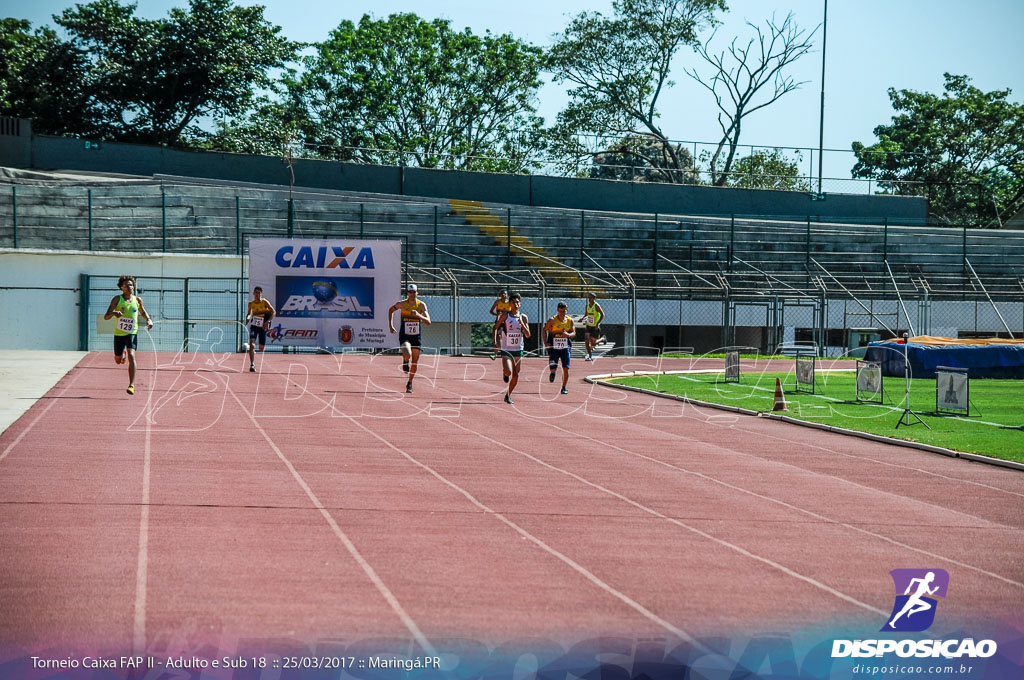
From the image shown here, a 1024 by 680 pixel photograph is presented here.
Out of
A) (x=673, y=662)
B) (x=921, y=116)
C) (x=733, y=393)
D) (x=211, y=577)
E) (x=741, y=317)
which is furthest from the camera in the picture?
(x=921, y=116)

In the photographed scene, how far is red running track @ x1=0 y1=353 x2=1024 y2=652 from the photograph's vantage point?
6625 mm

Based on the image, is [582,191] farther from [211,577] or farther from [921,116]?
[211,577]

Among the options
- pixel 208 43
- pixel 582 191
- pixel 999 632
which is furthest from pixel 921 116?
pixel 999 632

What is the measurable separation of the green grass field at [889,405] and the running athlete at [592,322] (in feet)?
9.46

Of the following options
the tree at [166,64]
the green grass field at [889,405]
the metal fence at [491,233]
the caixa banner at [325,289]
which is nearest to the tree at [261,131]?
the tree at [166,64]

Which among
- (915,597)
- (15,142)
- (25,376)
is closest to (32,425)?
(25,376)

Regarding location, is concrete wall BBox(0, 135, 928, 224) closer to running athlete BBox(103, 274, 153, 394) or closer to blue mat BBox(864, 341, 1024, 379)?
blue mat BBox(864, 341, 1024, 379)

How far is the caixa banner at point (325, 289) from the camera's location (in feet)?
97.6

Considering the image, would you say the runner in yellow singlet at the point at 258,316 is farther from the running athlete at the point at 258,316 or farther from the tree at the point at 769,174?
the tree at the point at 769,174

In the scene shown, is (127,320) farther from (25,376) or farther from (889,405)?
(889,405)

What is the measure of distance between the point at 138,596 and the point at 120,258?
96.1 feet

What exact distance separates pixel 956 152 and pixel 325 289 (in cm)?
4839

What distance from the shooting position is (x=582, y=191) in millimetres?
53000

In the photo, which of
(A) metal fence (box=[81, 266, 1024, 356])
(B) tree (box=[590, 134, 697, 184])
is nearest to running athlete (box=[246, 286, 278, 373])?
(A) metal fence (box=[81, 266, 1024, 356])
